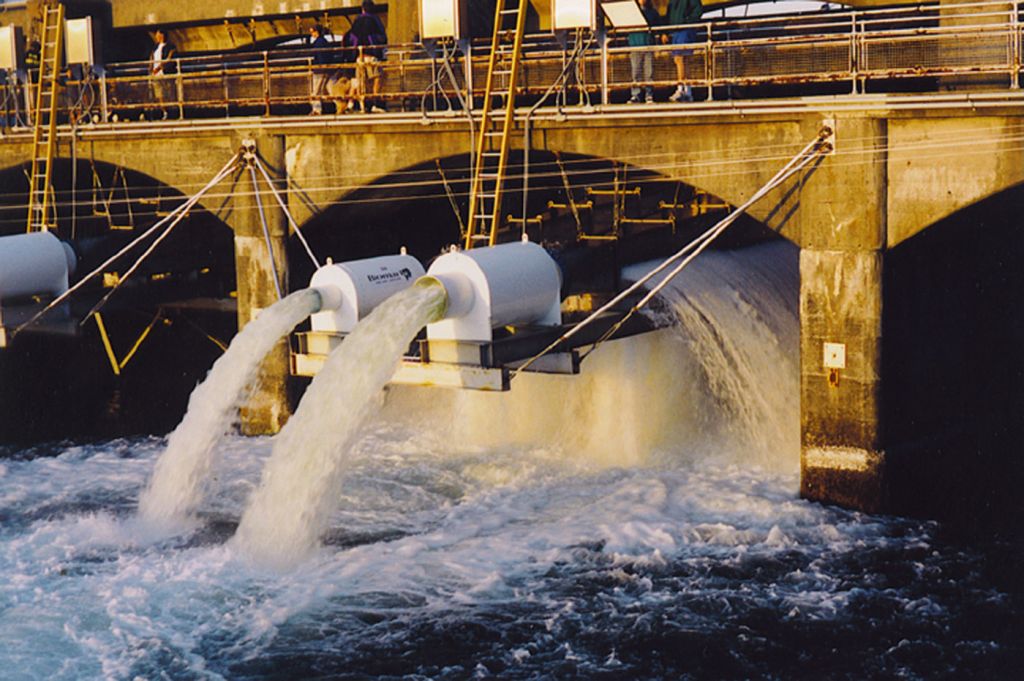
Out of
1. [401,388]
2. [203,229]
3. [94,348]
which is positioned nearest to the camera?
[401,388]

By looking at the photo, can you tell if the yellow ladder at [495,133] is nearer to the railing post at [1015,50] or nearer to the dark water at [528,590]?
the dark water at [528,590]

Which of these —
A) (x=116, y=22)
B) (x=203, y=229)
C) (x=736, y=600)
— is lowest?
(x=736, y=600)

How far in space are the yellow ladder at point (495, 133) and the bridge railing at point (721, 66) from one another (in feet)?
1.26

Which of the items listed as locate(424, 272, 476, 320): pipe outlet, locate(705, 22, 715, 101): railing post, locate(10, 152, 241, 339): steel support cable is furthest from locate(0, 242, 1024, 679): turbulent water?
locate(705, 22, 715, 101): railing post

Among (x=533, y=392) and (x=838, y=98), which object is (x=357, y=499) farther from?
(x=838, y=98)

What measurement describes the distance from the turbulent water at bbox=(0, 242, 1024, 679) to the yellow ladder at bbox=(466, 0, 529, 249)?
3.91 meters

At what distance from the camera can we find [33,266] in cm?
2684

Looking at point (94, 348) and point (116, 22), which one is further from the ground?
point (116, 22)

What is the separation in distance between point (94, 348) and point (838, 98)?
20785 mm

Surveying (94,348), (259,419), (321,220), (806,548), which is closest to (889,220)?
(806,548)

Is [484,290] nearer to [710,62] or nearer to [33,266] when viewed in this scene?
[710,62]

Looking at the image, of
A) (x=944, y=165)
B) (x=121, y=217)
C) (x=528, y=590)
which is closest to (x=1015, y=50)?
(x=944, y=165)

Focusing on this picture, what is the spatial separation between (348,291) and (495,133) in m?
3.81

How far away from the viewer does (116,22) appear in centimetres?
3809
